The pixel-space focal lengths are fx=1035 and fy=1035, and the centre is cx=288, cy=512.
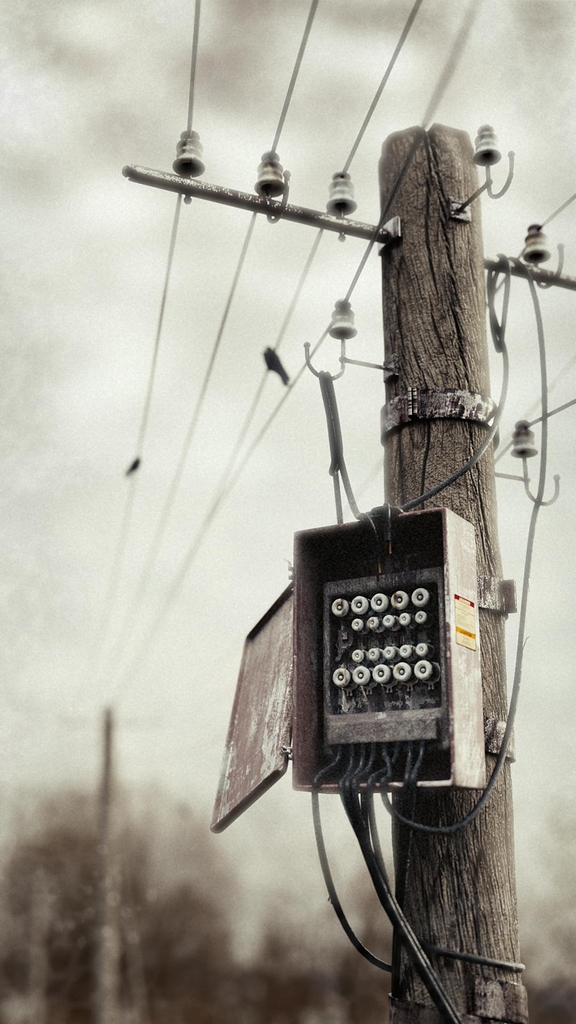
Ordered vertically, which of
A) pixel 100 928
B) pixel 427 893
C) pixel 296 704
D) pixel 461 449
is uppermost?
pixel 461 449

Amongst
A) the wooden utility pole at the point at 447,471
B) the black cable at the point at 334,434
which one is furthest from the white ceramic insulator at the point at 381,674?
the black cable at the point at 334,434

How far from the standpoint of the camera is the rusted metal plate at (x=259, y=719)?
395 cm

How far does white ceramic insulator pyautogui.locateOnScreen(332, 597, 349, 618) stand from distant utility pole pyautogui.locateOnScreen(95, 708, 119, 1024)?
44.2ft

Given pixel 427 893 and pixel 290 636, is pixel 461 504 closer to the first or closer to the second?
pixel 290 636

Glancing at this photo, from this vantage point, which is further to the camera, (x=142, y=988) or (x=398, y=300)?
(x=142, y=988)

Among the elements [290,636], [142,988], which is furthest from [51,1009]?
[290,636]

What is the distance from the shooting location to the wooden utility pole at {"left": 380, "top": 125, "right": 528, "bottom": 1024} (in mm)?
3416

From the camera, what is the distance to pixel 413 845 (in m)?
3.62

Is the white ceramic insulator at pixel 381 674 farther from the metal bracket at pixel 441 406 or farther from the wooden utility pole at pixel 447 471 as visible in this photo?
the metal bracket at pixel 441 406

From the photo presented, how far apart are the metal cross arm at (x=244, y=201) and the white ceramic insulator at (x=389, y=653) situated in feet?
6.35

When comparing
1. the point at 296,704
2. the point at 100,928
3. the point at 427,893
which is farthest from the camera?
the point at 100,928

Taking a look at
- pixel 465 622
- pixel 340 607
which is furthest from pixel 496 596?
pixel 340 607

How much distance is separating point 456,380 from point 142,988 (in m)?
103

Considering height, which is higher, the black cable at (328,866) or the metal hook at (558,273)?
the metal hook at (558,273)
